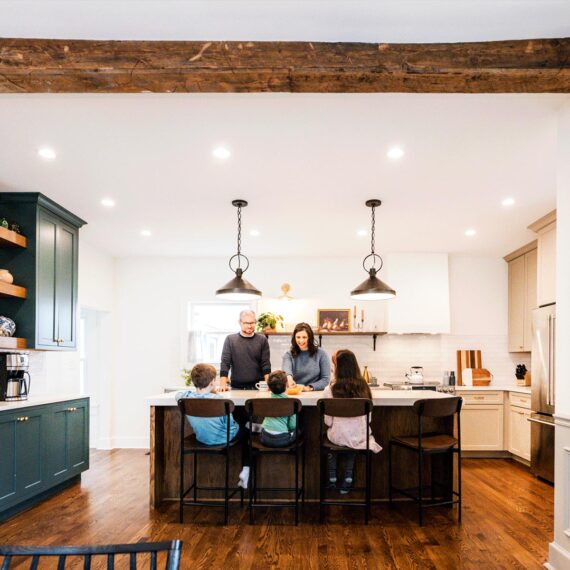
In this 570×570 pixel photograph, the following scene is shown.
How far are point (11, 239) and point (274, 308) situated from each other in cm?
382

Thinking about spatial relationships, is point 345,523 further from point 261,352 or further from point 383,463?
point 261,352

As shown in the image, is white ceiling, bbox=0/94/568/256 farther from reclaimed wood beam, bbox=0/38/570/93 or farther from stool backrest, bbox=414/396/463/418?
stool backrest, bbox=414/396/463/418

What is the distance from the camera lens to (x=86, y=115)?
11.2 feet

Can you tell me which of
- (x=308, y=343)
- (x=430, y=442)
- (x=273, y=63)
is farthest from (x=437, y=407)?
(x=273, y=63)

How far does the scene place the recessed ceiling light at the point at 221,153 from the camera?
397cm

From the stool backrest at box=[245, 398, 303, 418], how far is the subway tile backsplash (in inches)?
148

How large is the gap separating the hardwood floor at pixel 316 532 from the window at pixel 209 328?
9.38 ft

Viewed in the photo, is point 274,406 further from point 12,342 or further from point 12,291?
point 12,291

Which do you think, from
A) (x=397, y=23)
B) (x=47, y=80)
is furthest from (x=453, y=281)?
(x=47, y=80)

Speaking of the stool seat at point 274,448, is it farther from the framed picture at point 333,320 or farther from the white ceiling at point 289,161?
the framed picture at point 333,320

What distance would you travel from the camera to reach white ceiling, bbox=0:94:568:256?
3.33 meters

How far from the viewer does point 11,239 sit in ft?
15.8

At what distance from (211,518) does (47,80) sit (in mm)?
3193

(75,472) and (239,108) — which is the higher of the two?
(239,108)
